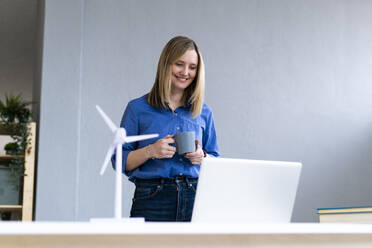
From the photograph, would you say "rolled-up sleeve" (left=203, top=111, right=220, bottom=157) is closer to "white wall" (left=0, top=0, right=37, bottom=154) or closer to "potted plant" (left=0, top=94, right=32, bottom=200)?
"potted plant" (left=0, top=94, right=32, bottom=200)

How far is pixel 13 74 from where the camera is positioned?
673 centimetres

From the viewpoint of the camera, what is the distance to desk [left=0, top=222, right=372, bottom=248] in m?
0.87

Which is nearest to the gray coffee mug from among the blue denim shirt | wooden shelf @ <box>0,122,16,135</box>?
the blue denim shirt

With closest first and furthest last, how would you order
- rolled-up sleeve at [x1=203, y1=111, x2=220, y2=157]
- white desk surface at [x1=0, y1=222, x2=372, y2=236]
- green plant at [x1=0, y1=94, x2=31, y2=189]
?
white desk surface at [x1=0, y1=222, x2=372, y2=236], rolled-up sleeve at [x1=203, y1=111, x2=220, y2=157], green plant at [x1=0, y1=94, x2=31, y2=189]

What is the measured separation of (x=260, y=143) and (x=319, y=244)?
271 cm

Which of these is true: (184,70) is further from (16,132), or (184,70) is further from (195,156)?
Result: (16,132)

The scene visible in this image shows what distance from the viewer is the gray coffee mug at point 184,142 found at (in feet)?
5.60

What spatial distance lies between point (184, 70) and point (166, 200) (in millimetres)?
510

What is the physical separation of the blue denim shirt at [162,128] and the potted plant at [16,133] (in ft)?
4.88

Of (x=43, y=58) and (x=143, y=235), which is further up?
(x=43, y=58)

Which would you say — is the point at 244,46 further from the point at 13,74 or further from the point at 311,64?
the point at 13,74

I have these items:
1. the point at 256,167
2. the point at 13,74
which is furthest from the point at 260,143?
the point at 13,74

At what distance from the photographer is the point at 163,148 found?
1737mm

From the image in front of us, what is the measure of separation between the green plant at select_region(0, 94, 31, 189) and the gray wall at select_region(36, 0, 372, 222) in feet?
0.43
